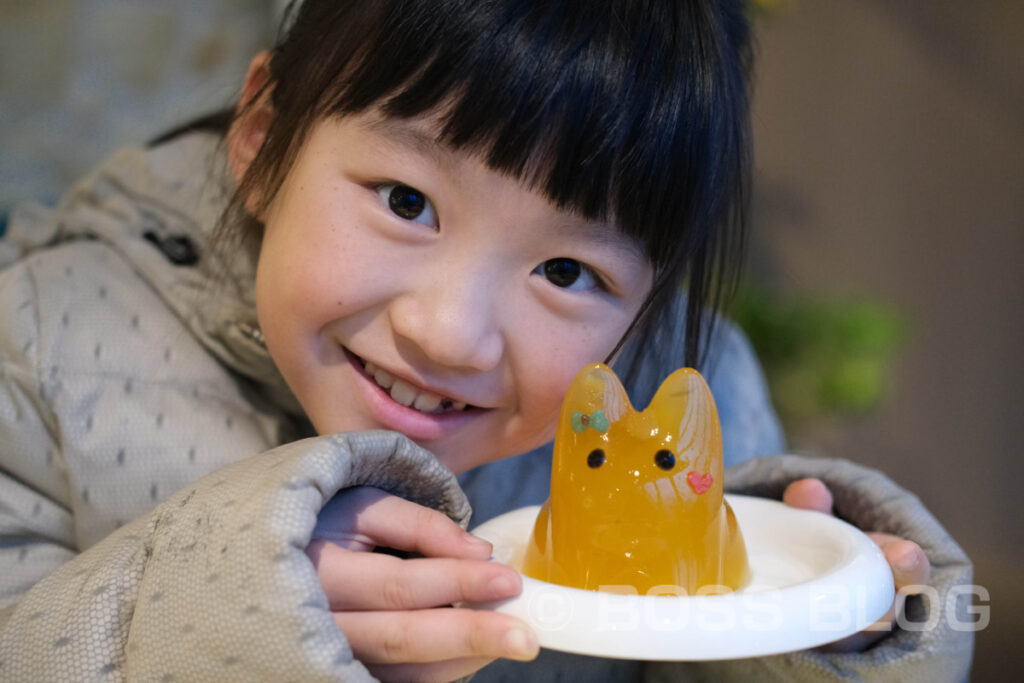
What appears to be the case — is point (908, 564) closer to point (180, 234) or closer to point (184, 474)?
point (184, 474)

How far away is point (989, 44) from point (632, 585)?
1.80m

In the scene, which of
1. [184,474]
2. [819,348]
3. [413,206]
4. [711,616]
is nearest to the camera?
[711,616]

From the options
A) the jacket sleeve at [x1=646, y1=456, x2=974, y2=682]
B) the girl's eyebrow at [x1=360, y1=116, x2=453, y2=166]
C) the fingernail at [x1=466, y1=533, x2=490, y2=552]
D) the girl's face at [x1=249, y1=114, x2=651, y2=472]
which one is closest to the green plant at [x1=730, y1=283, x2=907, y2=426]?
the jacket sleeve at [x1=646, y1=456, x2=974, y2=682]

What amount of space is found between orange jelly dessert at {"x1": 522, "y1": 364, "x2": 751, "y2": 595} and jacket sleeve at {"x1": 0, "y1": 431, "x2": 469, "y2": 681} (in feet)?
0.24

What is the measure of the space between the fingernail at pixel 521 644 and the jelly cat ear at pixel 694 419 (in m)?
0.15

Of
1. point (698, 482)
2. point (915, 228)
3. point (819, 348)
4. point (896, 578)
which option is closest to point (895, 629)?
point (896, 578)

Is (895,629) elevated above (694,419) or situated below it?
below

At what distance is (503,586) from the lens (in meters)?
0.49

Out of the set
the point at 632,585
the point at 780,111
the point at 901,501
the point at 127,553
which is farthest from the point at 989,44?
the point at 127,553

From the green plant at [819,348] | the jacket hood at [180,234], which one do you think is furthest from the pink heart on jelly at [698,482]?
the green plant at [819,348]

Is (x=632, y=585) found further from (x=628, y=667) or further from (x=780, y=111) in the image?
(x=780, y=111)

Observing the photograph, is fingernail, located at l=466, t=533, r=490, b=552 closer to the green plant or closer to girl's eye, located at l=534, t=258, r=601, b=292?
girl's eye, located at l=534, t=258, r=601, b=292

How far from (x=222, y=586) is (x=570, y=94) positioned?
0.37 meters

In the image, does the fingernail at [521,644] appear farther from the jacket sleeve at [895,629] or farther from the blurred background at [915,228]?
the blurred background at [915,228]
